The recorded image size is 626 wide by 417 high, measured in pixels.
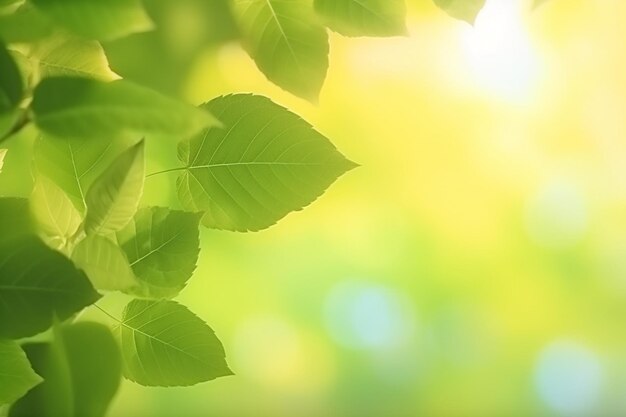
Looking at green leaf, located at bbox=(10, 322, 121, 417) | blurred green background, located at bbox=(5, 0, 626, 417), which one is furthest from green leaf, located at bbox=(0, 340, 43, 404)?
blurred green background, located at bbox=(5, 0, 626, 417)

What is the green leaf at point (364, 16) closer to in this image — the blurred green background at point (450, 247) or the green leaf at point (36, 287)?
the green leaf at point (36, 287)

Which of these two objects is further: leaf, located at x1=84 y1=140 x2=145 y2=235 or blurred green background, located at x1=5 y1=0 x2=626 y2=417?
blurred green background, located at x1=5 y1=0 x2=626 y2=417

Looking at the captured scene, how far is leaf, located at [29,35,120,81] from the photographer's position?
0.22m

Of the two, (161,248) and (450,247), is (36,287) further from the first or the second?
(450,247)

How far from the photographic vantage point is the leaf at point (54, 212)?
0.21 m

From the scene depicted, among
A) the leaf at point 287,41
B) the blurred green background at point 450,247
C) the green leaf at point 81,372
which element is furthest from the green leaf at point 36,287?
the blurred green background at point 450,247

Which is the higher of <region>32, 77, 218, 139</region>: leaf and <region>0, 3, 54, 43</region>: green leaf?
<region>0, 3, 54, 43</region>: green leaf

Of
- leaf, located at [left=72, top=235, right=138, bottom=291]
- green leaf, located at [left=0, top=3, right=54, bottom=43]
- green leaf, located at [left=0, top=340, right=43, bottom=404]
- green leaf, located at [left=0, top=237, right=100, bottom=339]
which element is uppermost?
green leaf, located at [left=0, top=3, right=54, bottom=43]

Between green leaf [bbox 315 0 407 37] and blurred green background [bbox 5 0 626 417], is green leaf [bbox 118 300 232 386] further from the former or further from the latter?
blurred green background [bbox 5 0 626 417]

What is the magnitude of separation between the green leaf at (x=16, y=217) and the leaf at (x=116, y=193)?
0.09ft

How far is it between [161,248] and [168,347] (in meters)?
0.03

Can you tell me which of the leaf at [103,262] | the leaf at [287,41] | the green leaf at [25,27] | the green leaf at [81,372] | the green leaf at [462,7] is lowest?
the green leaf at [81,372]

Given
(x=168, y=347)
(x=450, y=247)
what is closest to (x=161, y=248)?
(x=168, y=347)

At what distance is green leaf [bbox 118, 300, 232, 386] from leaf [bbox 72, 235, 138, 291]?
40 millimetres
